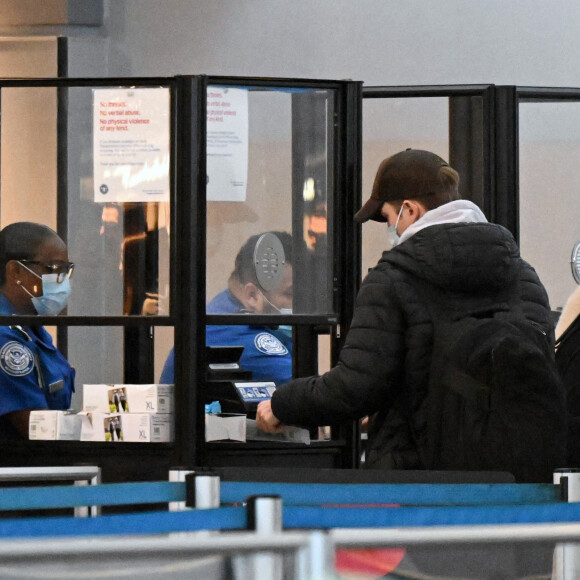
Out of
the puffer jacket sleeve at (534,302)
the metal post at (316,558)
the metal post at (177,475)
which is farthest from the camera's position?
the puffer jacket sleeve at (534,302)

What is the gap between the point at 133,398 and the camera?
3.40 metres

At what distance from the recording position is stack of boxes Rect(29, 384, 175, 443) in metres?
3.39

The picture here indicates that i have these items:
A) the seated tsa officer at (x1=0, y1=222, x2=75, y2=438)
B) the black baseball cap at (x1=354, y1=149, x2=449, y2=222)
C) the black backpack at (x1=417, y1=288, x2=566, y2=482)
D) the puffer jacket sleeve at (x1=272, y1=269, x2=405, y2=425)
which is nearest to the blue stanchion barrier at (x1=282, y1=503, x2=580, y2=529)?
the black backpack at (x1=417, y1=288, x2=566, y2=482)

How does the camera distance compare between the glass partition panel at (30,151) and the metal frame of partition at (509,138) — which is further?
the metal frame of partition at (509,138)

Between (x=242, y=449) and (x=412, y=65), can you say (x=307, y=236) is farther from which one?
(x=412, y=65)

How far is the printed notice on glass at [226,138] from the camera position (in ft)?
11.5

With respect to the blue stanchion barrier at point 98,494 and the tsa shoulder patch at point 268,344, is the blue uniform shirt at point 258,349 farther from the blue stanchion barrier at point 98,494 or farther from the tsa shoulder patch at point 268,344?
the blue stanchion barrier at point 98,494

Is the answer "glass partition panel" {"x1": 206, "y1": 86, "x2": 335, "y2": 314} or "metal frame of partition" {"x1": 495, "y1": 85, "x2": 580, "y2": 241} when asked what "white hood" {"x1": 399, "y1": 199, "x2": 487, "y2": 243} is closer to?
"glass partition panel" {"x1": 206, "y1": 86, "x2": 335, "y2": 314}

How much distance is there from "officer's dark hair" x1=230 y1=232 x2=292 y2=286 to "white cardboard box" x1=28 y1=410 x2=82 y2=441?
638 millimetres

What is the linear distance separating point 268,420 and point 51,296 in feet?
2.94

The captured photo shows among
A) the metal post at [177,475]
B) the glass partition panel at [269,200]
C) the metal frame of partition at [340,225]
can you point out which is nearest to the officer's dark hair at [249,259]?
the glass partition panel at [269,200]

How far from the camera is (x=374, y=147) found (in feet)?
18.9

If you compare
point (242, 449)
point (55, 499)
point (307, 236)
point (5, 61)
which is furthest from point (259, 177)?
point (5, 61)

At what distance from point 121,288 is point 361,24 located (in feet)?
9.41
